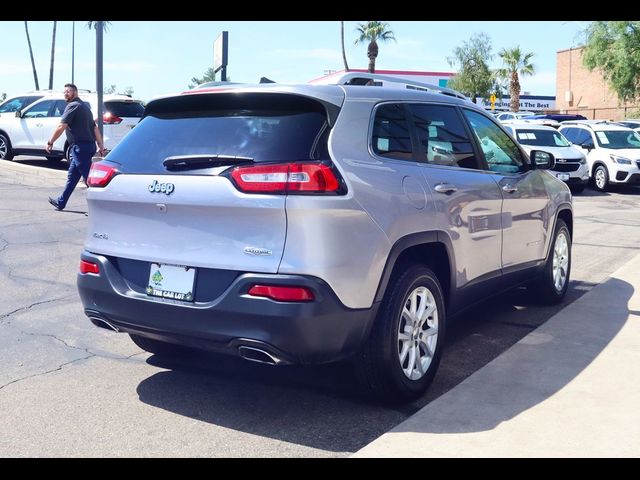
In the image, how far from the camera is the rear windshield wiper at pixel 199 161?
12.9 ft

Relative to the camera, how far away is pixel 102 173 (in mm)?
4445

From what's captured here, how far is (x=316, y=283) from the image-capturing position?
A: 3.75 m

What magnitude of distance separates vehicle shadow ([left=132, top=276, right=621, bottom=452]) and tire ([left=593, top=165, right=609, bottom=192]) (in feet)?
48.4

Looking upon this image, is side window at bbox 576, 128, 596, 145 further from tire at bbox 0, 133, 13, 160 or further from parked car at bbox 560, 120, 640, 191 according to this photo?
tire at bbox 0, 133, 13, 160

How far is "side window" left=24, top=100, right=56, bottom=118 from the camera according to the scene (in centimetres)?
1858

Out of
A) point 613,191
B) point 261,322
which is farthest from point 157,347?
point 613,191

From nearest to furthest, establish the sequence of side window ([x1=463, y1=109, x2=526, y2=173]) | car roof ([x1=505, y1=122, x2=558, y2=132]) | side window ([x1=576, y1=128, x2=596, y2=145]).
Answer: side window ([x1=463, y1=109, x2=526, y2=173])
car roof ([x1=505, y1=122, x2=558, y2=132])
side window ([x1=576, y1=128, x2=596, y2=145])

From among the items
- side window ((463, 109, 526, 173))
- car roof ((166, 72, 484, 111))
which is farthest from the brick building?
car roof ((166, 72, 484, 111))

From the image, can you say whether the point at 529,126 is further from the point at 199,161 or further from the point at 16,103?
the point at 199,161

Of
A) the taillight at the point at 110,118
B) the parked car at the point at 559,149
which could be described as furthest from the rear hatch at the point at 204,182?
the parked car at the point at 559,149

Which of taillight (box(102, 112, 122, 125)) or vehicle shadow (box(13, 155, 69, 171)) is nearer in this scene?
taillight (box(102, 112, 122, 125))

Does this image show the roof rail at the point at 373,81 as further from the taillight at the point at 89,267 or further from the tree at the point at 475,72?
the tree at the point at 475,72

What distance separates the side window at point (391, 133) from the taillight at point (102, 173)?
59.0 inches
